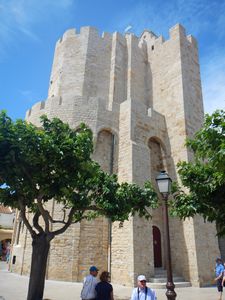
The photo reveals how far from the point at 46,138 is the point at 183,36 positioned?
56.9 feet

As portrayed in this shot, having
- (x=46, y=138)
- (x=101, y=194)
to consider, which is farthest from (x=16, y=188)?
(x=101, y=194)

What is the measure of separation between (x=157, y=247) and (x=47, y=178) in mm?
10038

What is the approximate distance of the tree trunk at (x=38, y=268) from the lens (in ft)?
22.7

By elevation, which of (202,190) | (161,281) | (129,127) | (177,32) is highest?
(177,32)

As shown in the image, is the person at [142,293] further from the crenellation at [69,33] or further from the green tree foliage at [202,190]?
the crenellation at [69,33]

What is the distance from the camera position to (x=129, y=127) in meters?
15.3

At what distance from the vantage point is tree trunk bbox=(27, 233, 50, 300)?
272 inches

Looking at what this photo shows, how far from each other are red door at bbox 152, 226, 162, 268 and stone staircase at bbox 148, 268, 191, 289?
458mm

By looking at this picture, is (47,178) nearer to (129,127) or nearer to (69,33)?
(129,127)

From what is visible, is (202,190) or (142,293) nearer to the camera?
(142,293)

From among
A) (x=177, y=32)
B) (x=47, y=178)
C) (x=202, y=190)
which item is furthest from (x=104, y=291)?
(x=177, y=32)

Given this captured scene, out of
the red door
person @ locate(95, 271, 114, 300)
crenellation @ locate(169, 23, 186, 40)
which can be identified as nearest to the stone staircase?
the red door

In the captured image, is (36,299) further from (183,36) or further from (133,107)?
(183,36)

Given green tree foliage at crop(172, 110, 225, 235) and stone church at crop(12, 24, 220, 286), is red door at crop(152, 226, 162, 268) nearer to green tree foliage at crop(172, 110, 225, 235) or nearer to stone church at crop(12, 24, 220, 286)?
stone church at crop(12, 24, 220, 286)
